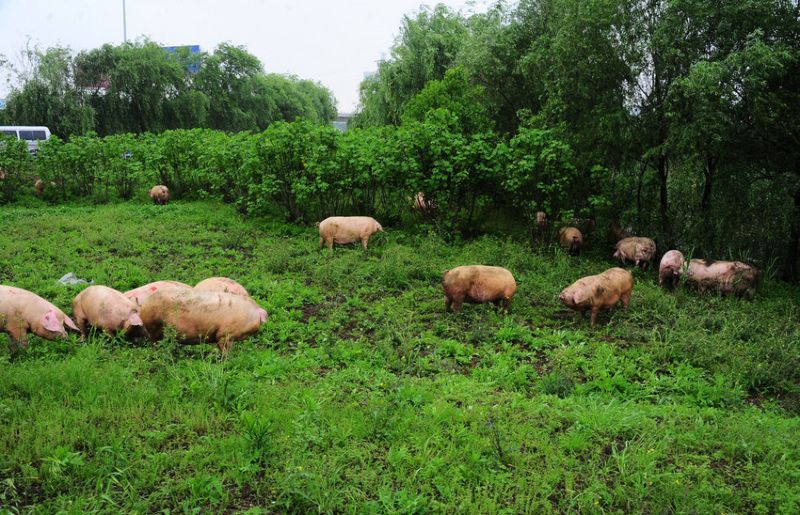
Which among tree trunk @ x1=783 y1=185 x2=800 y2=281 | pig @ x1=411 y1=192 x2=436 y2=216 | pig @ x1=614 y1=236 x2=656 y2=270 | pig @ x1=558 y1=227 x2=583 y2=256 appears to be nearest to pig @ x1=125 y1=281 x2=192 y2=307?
pig @ x1=411 y1=192 x2=436 y2=216

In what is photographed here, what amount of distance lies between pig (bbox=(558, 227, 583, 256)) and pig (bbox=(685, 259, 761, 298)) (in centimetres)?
260

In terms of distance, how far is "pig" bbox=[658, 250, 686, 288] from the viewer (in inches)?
372

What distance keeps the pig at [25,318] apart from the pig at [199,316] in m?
0.81

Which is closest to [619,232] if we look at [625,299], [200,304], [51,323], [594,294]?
[625,299]

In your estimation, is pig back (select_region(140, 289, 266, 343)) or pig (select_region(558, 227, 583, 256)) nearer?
pig back (select_region(140, 289, 266, 343))

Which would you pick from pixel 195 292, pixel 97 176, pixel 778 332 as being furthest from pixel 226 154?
pixel 778 332

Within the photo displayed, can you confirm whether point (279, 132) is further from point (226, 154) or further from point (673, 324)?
point (673, 324)

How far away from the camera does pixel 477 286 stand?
298 inches

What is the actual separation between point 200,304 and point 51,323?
4.77ft

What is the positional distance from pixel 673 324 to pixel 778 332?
4.18 ft

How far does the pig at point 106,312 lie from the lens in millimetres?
5753

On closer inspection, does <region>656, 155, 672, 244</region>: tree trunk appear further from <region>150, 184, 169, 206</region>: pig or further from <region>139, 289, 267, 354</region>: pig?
<region>150, 184, 169, 206</region>: pig

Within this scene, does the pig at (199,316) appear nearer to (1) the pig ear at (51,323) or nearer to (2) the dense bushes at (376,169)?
(1) the pig ear at (51,323)

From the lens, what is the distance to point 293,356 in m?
5.77
